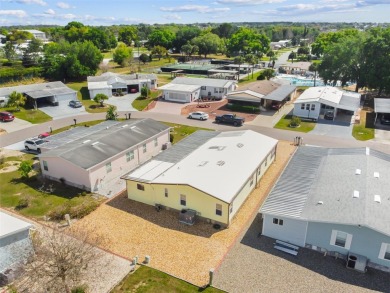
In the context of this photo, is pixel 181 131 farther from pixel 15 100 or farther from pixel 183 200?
pixel 15 100

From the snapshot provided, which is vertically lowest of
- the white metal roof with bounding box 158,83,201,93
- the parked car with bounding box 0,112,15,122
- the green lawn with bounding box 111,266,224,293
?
the green lawn with bounding box 111,266,224,293

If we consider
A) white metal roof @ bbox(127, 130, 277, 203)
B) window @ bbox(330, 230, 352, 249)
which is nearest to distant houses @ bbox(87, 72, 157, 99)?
white metal roof @ bbox(127, 130, 277, 203)

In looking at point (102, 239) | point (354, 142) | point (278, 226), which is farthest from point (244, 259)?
point (354, 142)

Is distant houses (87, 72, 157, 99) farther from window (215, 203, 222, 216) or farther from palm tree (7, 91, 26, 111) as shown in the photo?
window (215, 203, 222, 216)

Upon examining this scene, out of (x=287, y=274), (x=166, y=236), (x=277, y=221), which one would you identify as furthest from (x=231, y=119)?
(x=287, y=274)

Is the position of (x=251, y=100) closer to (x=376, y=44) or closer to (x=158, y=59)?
(x=376, y=44)

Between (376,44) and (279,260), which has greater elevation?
(376,44)
